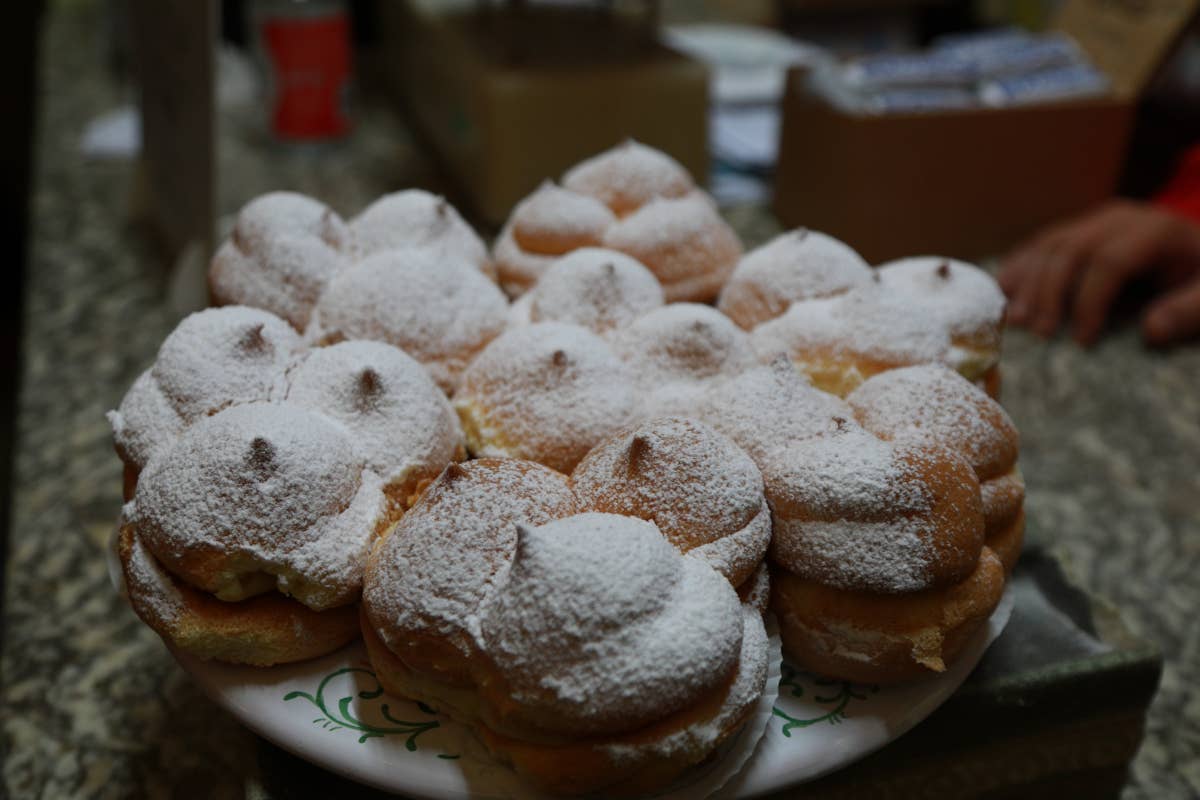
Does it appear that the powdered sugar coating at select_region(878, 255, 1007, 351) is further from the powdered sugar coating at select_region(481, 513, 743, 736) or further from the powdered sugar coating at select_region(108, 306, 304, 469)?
the powdered sugar coating at select_region(108, 306, 304, 469)

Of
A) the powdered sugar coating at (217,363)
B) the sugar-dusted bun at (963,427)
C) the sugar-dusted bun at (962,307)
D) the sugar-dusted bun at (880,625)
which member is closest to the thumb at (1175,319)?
the sugar-dusted bun at (962,307)

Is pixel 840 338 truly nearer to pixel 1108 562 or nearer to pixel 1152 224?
pixel 1108 562

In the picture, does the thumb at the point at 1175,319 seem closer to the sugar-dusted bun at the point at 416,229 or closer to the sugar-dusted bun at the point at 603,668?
the sugar-dusted bun at the point at 416,229

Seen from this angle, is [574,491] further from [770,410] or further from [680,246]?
[680,246]

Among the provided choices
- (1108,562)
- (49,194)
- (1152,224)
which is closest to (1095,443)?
(1108,562)

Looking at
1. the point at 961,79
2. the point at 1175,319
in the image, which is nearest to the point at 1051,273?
the point at 1175,319

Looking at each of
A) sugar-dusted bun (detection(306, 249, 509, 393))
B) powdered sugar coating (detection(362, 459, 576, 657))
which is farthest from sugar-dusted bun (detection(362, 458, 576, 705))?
sugar-dusted bun (detection(306, 249, 509, 393))

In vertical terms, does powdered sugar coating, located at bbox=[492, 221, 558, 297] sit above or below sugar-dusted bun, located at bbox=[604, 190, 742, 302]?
below
